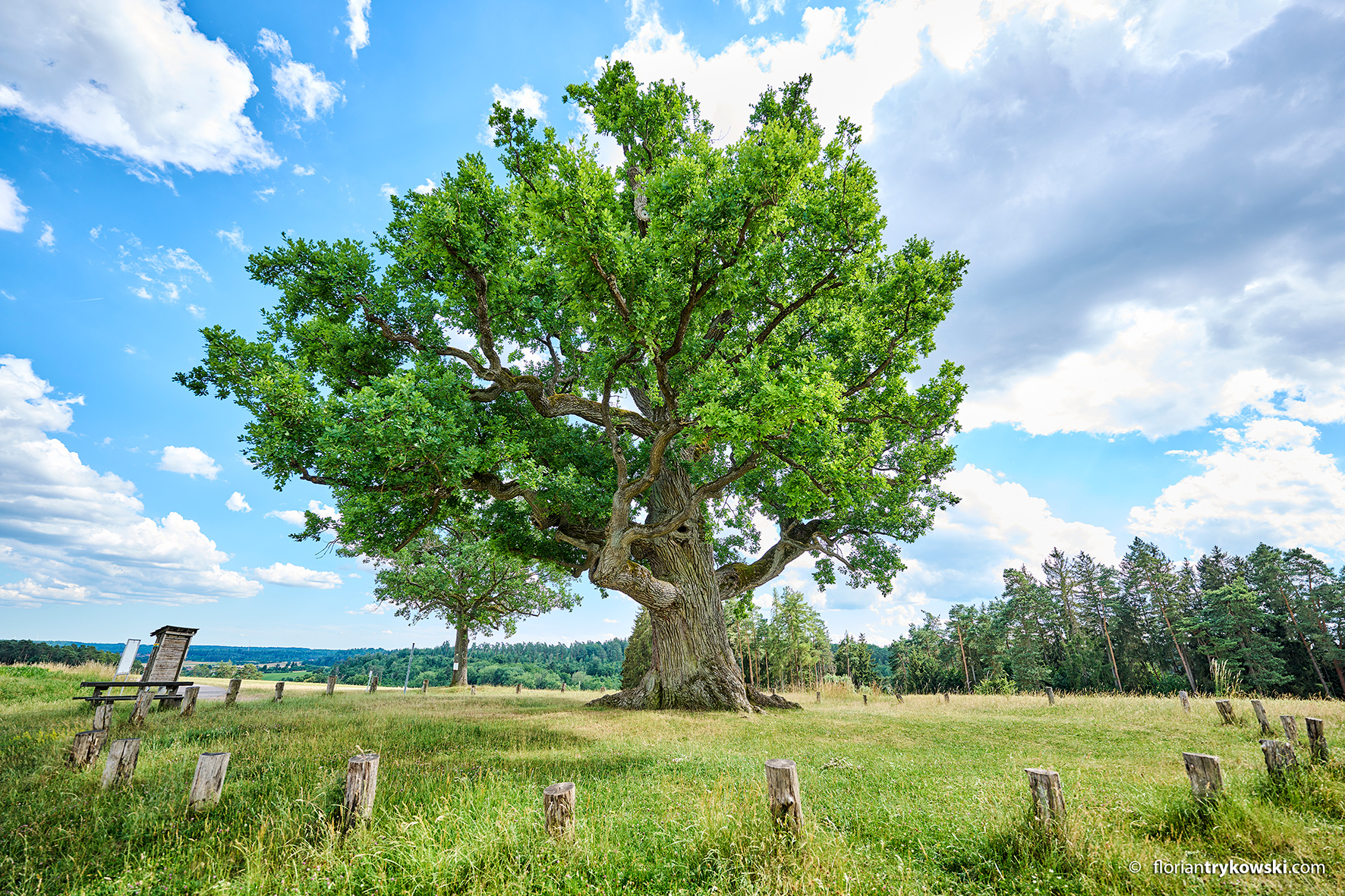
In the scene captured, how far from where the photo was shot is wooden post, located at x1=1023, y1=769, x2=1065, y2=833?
4.63m

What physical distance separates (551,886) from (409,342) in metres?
13.1

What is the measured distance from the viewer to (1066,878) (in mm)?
4176

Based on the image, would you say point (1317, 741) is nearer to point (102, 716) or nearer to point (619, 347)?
point (619, 347)

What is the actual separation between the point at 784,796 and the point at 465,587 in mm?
28440

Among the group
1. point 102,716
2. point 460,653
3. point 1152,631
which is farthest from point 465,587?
point 1152,631

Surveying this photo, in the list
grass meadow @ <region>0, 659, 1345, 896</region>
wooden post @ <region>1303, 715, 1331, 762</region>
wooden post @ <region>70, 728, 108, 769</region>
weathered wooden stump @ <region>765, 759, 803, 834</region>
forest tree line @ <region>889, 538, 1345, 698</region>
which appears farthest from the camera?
forest tree line @ <region>889, 538, 1345, 698</region>

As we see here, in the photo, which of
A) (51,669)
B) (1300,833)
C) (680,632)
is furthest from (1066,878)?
(51,669)

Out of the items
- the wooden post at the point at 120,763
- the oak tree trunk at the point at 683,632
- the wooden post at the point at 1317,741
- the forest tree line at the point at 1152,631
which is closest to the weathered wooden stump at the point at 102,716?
the wooden post at the point at 120,763

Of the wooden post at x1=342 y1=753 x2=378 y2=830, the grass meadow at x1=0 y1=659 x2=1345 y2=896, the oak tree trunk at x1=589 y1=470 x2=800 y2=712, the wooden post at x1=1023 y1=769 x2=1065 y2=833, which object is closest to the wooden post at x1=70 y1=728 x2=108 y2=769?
the grass meadow at x1=0 y1=659 x2=1345 y2=896

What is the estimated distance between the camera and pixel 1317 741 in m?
6.73

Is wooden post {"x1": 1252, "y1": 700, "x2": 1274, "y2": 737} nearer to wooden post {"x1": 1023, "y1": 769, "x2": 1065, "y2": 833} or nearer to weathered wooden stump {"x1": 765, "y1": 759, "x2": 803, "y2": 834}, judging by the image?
wooden post {"x1": 1023, "y1": 769, "x2": 1065, "y2": 833}

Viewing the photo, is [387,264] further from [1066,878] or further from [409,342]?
[1066,878]

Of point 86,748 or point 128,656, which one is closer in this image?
point 86,748

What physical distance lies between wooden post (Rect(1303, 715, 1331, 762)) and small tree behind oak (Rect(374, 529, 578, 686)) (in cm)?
2554
